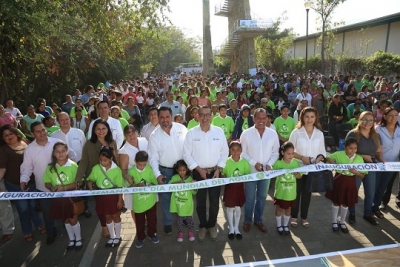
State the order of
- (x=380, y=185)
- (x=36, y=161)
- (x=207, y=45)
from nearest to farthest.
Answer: (x=36, y=161)
(x=380, y=185)
(x=207, y=45)

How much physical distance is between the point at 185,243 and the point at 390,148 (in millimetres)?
3525

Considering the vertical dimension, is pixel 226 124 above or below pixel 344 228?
above

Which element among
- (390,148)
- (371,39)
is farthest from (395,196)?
(371,39)

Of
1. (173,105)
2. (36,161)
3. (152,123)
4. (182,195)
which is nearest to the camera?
(36,161)

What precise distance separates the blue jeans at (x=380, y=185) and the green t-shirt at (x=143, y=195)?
361cm

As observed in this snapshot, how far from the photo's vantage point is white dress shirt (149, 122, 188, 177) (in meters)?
4.15

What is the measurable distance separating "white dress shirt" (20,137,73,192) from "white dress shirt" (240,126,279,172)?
2.84m

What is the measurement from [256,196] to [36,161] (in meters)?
3.30

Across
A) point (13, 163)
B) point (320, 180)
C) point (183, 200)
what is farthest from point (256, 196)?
point (13, 163)

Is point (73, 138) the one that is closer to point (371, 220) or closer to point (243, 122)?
point (243, 122)

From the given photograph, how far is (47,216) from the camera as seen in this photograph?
4266 millimetres

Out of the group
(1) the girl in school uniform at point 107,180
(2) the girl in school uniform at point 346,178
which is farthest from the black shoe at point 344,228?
(1) the girl in school uniform at point 107,180

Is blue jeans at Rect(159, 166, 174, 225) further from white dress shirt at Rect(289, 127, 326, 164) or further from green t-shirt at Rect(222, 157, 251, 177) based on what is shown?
white dress shirt at Rect(289, 127, 326, 164)

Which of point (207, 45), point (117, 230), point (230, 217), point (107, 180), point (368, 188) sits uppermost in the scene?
point (207, 45)
